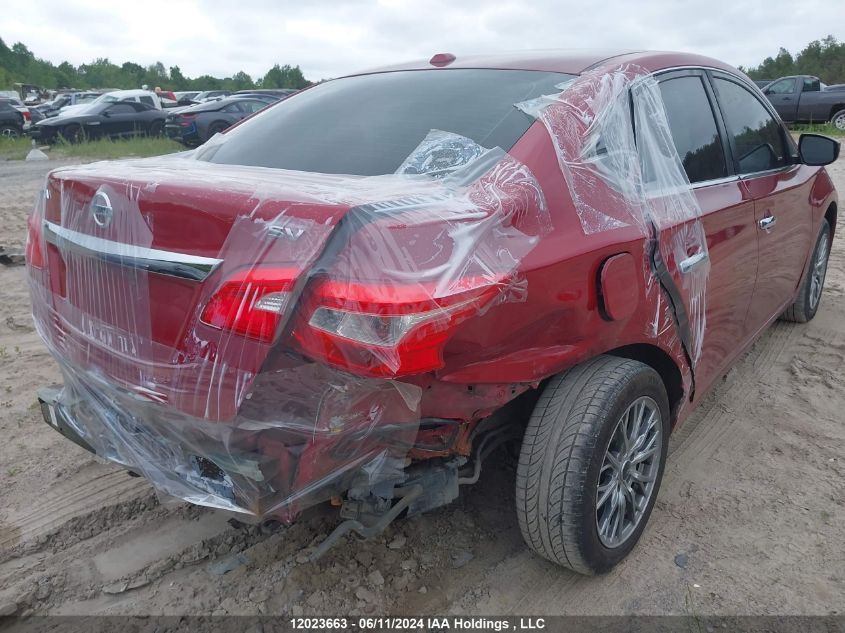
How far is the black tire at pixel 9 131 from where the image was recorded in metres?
20.1

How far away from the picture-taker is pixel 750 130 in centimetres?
321

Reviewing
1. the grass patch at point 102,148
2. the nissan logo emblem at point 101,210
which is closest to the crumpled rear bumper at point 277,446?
the nissan logo emblem at point 101,210

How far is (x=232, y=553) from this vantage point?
2363 mm

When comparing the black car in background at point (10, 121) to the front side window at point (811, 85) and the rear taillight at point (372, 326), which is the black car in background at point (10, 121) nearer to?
the front side window at point (811, 85)

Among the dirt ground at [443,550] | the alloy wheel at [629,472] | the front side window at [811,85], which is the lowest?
the dirt ground at [443,550]

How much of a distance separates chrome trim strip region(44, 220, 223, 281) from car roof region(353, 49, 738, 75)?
144cm

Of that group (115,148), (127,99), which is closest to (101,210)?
(115,148)

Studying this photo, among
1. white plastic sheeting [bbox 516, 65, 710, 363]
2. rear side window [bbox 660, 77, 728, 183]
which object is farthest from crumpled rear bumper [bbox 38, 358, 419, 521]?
rear side window [bbox 660, 77, 728, 183]

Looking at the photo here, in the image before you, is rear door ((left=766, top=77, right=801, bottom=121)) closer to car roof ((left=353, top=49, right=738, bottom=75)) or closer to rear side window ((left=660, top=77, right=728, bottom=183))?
rear side window ((left=660, top=77, right=728, bottom=183))

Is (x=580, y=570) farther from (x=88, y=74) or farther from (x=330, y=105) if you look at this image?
(x=88, y=74)

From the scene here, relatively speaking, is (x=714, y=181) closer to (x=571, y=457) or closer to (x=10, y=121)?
(x=571, y=457)

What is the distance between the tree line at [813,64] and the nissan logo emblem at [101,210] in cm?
4097

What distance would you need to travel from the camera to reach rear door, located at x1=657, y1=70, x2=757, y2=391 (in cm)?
258

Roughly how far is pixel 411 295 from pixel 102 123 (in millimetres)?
19438
